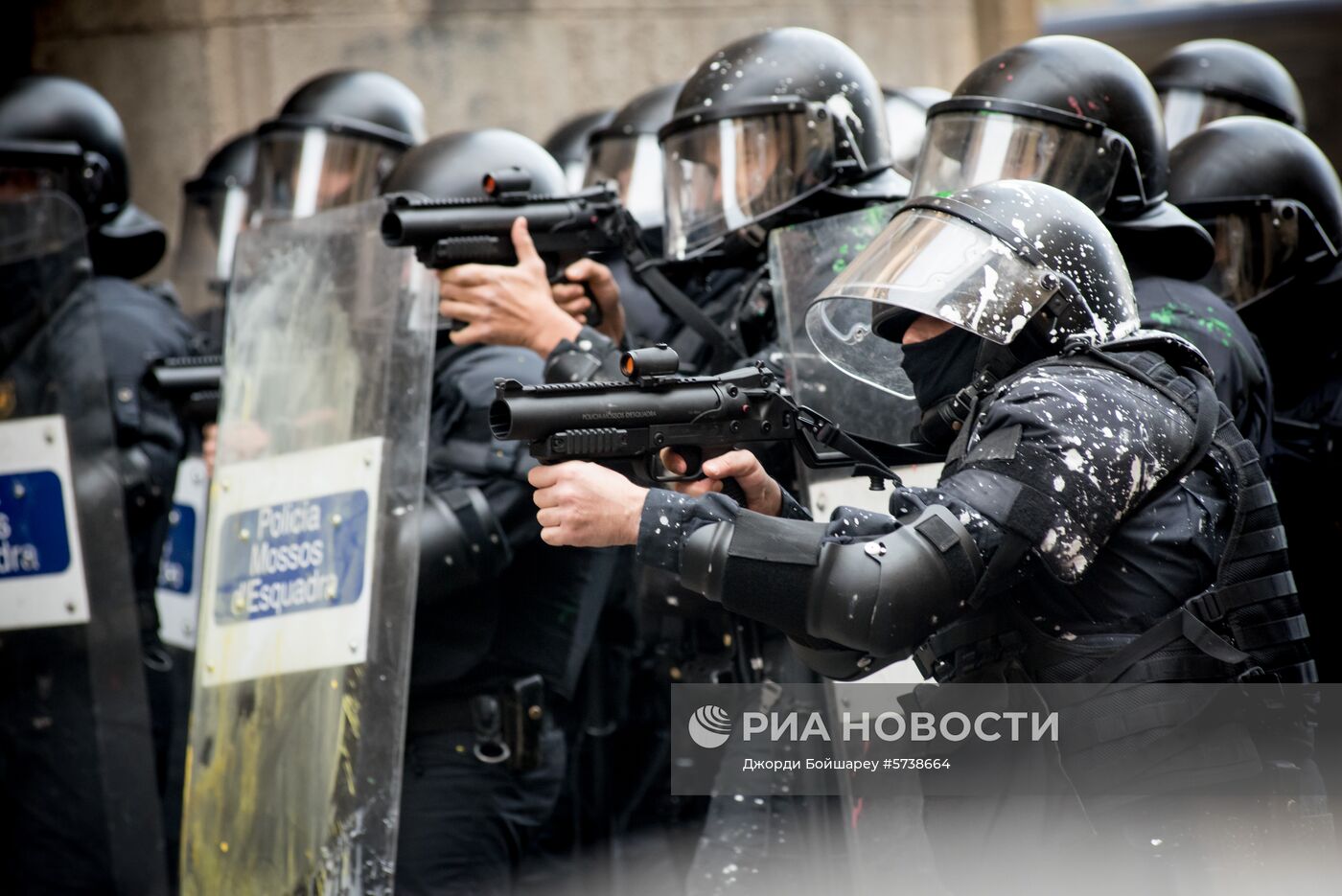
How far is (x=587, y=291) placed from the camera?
151 inches

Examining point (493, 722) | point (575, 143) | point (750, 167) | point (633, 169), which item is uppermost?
point (750, 167)

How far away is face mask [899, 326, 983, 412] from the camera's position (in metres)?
2.56

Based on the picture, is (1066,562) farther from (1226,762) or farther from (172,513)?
(172,513)

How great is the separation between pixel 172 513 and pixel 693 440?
107 inches

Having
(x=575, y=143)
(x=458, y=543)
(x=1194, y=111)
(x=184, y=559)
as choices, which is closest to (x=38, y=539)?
(x=184, y=559)

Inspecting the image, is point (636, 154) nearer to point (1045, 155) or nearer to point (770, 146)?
point (770, 146)

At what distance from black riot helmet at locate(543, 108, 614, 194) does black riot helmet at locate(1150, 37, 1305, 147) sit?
1.95m

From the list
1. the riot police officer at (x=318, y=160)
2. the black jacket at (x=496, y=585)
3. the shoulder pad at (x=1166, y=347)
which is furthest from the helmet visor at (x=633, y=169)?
the shoulder pad at (x=1166, y=347)

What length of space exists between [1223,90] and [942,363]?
312 centimetres

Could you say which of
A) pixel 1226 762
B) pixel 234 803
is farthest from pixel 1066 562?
pixel 234 803

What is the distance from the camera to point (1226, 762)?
2320mm

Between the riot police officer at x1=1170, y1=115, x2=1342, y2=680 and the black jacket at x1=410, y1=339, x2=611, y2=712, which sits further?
the riot police officer at x1=1170, y1=115, x2=1342, y2=680

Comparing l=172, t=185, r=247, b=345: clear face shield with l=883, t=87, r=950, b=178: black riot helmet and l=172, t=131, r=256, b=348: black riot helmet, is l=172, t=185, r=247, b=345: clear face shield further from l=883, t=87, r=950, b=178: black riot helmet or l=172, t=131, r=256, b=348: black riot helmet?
l=883, t=87, r=950, b=178: black riot helmet

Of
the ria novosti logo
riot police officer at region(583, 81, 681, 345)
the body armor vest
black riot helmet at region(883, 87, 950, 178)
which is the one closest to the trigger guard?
the body armor vest
